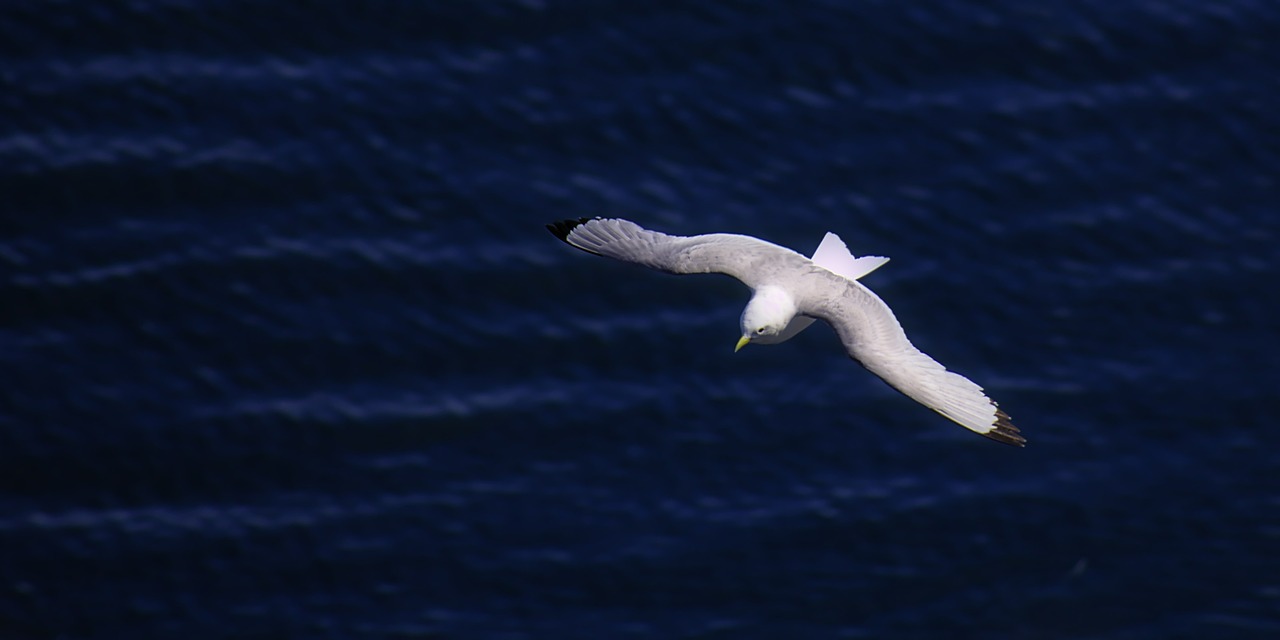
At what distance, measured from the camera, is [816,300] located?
17312 millimetres

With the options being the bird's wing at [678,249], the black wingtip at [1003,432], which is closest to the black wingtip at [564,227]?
the bird's wing at [678,249]

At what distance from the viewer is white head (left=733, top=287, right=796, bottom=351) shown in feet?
56.1

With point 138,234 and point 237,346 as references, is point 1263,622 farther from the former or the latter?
point 138,234

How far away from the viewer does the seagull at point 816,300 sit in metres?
16.3

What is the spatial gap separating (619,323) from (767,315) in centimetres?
940

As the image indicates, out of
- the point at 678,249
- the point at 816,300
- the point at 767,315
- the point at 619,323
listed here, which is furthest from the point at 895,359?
the point at 619,323

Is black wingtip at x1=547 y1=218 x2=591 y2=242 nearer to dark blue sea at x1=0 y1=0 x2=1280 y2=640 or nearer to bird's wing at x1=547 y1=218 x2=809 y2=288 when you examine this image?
bird's wing at x1=547 y1=218 x2=809 y2=288

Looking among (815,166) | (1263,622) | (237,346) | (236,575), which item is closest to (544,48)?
(815,166)

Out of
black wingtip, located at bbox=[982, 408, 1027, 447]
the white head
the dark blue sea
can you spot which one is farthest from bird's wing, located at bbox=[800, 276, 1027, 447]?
the dark blue sea

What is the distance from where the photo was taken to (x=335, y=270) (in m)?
26.8

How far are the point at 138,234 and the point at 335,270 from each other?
308 centimetres

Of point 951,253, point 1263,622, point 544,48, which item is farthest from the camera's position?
point 544,48

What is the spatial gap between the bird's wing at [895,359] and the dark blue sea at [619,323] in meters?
8.39

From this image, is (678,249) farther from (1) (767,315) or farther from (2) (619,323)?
(2) (619,323)
